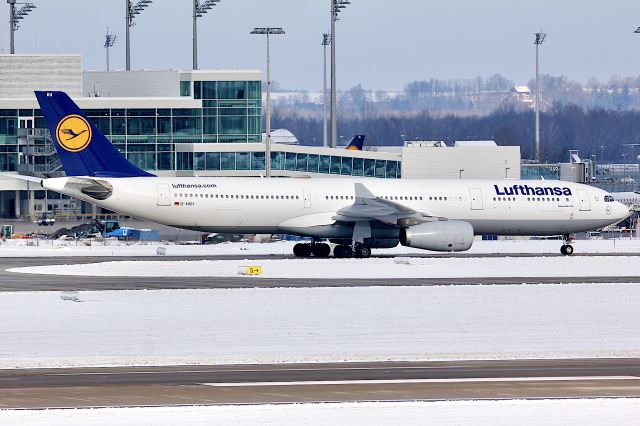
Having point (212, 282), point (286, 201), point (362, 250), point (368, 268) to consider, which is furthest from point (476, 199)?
point (212, 282)

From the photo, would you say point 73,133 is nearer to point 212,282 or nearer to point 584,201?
point 212,282

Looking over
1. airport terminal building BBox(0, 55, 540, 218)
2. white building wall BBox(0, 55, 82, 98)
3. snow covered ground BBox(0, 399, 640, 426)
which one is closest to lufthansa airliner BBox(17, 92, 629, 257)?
snow covered ground BBox(0, 399, 640, 426)

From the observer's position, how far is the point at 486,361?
944 inches

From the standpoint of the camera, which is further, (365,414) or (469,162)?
(469,162)

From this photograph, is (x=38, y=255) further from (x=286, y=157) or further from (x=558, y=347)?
(x=286, y=157)

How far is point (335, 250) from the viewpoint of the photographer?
181 ft

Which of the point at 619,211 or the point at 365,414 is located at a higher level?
the point at 619,211

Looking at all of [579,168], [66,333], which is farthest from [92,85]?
[66,333]

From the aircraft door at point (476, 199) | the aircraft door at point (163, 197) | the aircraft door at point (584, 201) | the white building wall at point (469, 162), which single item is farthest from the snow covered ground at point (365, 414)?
the white building wall at point (469, 162)

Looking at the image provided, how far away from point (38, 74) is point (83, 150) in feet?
200

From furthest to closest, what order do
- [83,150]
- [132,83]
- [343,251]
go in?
[132,83] → [343,251] → [83,150]

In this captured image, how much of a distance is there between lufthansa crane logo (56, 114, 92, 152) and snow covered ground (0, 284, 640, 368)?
1707 centimetres

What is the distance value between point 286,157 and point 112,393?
86.9m

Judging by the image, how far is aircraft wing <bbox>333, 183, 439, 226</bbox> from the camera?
53.9m
